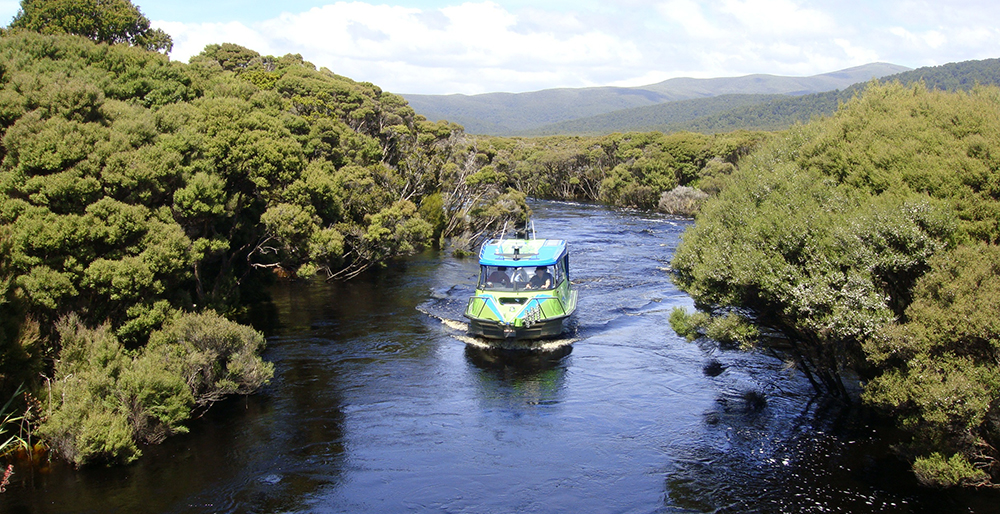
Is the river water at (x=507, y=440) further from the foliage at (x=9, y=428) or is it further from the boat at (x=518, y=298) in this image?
the boat at (x=518, y=298)

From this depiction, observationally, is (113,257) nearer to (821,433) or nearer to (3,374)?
(3,374)

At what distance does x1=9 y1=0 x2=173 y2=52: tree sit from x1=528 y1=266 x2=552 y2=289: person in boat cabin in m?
29.3

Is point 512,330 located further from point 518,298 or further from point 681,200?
point 681,200

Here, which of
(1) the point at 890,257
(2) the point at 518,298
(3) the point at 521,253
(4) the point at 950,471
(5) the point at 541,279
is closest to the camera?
(4) the point at 950,471

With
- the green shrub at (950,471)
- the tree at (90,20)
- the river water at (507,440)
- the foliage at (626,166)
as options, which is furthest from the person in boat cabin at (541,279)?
the foliage at (626,166)

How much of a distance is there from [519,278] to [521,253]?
1283 mm

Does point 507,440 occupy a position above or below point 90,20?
below

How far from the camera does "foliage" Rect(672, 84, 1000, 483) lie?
12750 mm

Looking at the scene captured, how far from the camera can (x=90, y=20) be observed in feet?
135

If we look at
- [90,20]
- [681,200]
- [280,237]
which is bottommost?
[681,200]

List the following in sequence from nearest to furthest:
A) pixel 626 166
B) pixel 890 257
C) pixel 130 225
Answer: pixel 890 257 < pixel 130 225 < pixel 626 166

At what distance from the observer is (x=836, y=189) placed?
1694cm

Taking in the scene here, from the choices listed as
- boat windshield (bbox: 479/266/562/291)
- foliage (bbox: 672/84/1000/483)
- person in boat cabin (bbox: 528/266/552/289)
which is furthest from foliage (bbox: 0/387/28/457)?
foliage (bbox: 672/84/1000/483)

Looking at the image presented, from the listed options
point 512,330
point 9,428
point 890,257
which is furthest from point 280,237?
point 890,257
